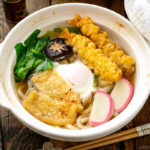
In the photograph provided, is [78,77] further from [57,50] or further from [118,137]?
[118,137]

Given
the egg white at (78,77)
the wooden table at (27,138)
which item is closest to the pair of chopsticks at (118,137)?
the wooden table at (27,138)

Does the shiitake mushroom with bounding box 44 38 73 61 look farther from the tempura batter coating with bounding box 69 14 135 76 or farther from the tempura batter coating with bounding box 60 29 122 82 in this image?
the tempura batter coating with bounding box 69 14 135 76

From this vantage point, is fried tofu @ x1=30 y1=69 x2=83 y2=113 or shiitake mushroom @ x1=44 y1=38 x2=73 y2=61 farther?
shiitake mushroom @ x1=44 y1=38 x2=73 y2=61

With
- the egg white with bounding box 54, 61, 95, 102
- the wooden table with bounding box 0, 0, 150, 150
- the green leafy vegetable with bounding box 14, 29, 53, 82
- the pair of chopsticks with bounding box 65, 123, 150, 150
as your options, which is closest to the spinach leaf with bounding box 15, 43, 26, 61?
the green leafy vegetable with bounding box 14, 29, 53, 82

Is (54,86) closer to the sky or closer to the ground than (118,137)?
closer to the sky

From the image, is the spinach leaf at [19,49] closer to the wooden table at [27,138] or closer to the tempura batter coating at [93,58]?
the tempura batter coating at [93,58]

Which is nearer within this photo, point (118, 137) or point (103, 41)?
point (118, 137)

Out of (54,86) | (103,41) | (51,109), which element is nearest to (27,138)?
(51,109)

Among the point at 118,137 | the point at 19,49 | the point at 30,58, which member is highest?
the point at 19,49
